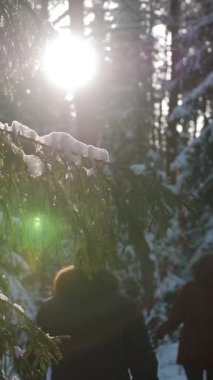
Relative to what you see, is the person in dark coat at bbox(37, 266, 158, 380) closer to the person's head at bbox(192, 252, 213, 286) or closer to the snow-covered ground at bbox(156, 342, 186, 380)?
the person's head at bbox(192, 252, 213, 286)

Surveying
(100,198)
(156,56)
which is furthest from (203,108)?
(100,198)

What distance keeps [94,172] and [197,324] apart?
3.71 m

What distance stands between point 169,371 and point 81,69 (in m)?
6.45

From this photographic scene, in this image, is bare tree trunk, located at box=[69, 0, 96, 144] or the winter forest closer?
the winter forest

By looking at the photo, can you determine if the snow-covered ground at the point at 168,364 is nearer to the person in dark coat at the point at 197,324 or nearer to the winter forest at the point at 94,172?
the winter forest at the point at 94,172

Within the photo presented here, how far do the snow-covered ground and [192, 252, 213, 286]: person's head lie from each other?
3922 mm

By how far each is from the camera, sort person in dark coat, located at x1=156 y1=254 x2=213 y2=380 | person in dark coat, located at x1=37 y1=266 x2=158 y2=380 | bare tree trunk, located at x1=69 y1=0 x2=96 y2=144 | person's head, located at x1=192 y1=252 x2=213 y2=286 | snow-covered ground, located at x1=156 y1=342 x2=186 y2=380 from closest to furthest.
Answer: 1. person in dark coat, located at x1=37 y1=266 x2=158 y2=380
2. person's head, located at x1=192 y1=252 x2=213 y2=286
3. person in dark coat, located at x1=156 y1=254 x2=213 y2=380
4. snow-covered ground, located at x1=156 y1=342 x2=186 y2=380
5. bare tree trunk, located at x1=69 y1=0 x2=96 y2=144

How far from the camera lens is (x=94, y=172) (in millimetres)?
2887

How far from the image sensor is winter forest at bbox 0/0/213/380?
2723 millimetres

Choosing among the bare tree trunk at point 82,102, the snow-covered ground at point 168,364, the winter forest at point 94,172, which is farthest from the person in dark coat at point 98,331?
the bare tree trunk at point 82,102

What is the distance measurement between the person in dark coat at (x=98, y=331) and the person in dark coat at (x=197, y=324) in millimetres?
1649

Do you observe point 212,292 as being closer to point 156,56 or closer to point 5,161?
point 5,161

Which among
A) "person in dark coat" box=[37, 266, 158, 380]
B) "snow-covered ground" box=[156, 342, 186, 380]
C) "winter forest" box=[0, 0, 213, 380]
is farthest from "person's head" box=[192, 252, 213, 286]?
"snow-covered ground" box=[156, 342, 186, 380]

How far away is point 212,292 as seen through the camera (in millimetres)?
6078
